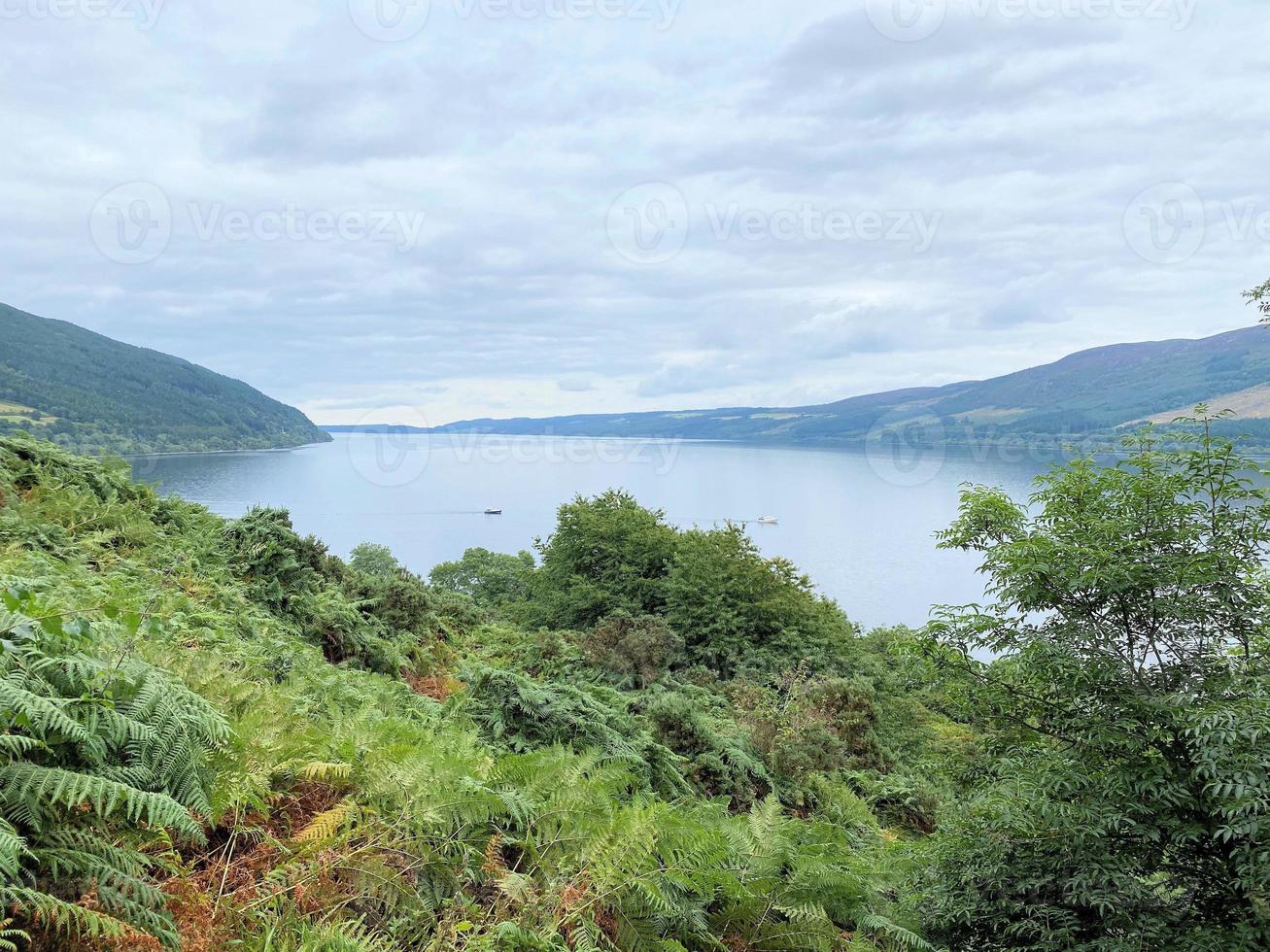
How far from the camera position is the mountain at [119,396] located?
119312 mm

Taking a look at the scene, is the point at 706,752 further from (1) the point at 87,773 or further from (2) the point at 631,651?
(1) the point at 87,773

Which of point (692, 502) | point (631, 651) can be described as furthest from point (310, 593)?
point (692, 502)

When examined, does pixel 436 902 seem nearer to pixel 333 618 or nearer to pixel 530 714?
pixel 530 714

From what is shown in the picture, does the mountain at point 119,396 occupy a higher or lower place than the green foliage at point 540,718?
higher

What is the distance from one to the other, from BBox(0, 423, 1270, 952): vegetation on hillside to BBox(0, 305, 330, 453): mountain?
101480 millimetres

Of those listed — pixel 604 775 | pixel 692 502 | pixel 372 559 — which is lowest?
pixel 692 502

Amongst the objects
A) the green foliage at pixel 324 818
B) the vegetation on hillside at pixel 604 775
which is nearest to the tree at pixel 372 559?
the vegetation on hillside at pixel 604 775

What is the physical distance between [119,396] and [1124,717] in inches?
7365

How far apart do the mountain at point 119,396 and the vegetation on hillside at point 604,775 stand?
10148 centimetres

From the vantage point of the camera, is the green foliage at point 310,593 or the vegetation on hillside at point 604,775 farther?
the green foliage at point 310,593

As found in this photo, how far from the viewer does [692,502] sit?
119812mm

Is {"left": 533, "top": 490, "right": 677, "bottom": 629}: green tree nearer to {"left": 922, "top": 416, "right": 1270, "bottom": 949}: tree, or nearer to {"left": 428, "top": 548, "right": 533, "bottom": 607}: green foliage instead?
{"left": 428, "top": 548, "right": 533, "bottom": 607}: green foliage

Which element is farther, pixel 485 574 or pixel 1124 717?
pixel 485 574

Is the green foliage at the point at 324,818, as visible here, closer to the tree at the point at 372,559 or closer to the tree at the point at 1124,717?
the tree at the point at 1124,717
